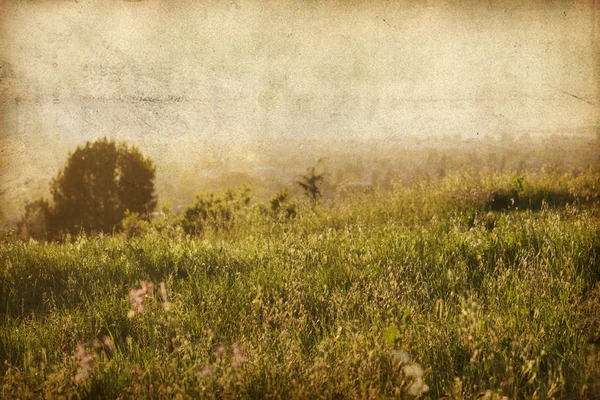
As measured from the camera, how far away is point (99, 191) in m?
6.20

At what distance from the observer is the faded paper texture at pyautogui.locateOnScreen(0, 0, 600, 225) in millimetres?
4371

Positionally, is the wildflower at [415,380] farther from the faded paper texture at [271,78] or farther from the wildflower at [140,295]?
the faded paper texture at [271,78]

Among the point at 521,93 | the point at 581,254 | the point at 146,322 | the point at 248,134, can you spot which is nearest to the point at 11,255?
the point at 146,322

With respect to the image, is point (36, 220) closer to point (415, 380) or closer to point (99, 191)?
point (99, 191)

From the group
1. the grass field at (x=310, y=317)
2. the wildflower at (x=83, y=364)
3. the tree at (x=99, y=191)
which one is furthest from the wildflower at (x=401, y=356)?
the tree at (x=99, y=191)

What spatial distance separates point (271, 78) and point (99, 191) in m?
3.01

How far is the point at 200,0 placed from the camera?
4.48m

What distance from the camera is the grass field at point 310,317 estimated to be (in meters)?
2.12

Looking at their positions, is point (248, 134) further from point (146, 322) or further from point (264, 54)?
point (146, 322)

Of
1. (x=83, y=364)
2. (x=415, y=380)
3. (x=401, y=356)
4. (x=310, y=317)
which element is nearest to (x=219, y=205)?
(x=310, y=317)

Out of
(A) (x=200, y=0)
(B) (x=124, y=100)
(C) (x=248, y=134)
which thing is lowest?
(C) (x=248, y=134)

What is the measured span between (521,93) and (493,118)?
40 cm

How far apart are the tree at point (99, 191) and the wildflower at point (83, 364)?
310 centimetres

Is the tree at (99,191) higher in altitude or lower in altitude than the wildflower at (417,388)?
higher
